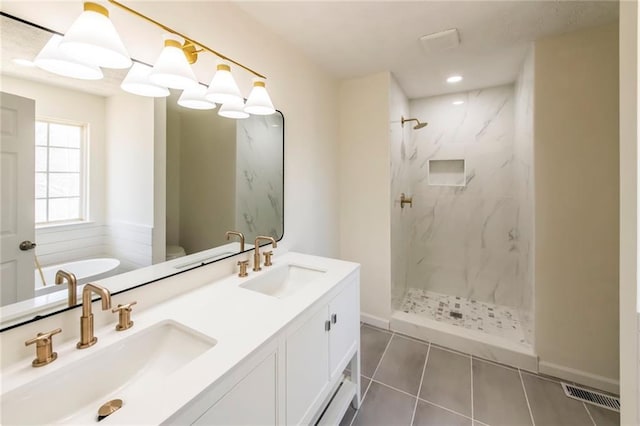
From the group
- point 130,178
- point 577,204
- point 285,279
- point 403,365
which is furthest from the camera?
point 403,365

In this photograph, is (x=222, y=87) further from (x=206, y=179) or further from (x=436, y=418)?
(x=436, y=418)

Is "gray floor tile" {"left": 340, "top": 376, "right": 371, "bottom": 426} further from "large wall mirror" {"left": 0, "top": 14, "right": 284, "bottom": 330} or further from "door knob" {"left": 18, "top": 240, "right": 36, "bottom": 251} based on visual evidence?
"door knob" {"left": 18, "top": 240, "right": 36, "bottom": 251}

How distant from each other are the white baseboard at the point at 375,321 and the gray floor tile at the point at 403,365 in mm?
151

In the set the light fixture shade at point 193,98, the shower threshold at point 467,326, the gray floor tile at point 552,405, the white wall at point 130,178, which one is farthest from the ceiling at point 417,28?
the gray floor tile at point 552,405

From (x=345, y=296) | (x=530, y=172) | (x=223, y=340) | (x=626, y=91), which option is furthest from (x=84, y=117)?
(x=530, y=172)

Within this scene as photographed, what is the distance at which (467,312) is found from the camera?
9.07ft

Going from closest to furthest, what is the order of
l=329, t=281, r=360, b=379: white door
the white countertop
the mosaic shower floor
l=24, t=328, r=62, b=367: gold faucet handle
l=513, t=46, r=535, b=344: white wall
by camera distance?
1. the white countertop
2. l=24, t=328, r=62, b=367: gold faucet handle
3. l=329, t=281, r=360, b=379: white door
4. l=513, t=46, r=535, b=344: white wall
5. the mosaic shower floor

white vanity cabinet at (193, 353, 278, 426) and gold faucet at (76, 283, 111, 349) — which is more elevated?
gold faucet at (76, 283, 111, 349)

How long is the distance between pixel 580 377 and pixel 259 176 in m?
2.51

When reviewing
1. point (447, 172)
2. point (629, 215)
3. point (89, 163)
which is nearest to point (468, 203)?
point (447, 172)

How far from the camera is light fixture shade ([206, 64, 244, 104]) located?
3.90ft

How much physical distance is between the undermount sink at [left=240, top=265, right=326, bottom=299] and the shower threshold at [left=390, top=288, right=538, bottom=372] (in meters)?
1.28

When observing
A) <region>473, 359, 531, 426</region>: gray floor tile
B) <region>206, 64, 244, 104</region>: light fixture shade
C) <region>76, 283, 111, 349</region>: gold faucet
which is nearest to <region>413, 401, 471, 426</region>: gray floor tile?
<region>473, 359, 531, 426</region>: gray floor tile

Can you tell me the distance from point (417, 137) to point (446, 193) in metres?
0.75
